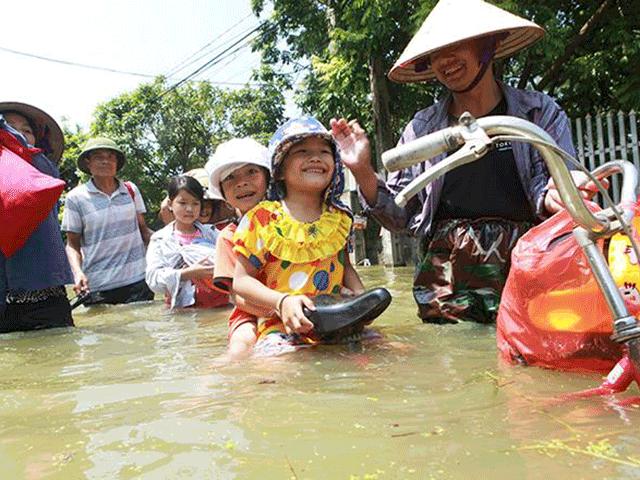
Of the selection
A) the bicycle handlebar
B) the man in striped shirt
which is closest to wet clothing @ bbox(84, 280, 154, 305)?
the man in striped shirt

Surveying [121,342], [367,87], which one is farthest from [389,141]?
[121,342]

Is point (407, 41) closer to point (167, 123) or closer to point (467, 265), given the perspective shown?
point (467, 265)

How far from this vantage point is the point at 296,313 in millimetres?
2396

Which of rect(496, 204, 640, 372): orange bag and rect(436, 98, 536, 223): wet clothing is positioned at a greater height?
rect(436, 98, 536, 223): wet clothing

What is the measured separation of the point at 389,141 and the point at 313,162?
24.9 feet

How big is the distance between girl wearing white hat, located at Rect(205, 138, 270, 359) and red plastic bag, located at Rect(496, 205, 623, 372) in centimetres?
106

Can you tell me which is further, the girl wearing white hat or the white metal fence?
the white metal fence

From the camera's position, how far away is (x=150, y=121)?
27.1m

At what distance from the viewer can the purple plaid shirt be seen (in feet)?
9.06

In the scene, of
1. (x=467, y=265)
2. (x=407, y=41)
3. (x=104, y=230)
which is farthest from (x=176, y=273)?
(x=407, y=41)

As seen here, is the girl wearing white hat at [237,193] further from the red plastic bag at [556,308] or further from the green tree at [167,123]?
the green tree at [167,123]

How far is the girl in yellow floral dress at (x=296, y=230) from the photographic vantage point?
273cm

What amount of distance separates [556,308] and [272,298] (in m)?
1.05

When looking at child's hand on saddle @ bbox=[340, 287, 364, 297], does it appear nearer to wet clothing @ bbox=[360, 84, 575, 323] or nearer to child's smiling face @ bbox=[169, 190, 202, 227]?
wet clothing @ bbox=[360, 84, 575, 323]
